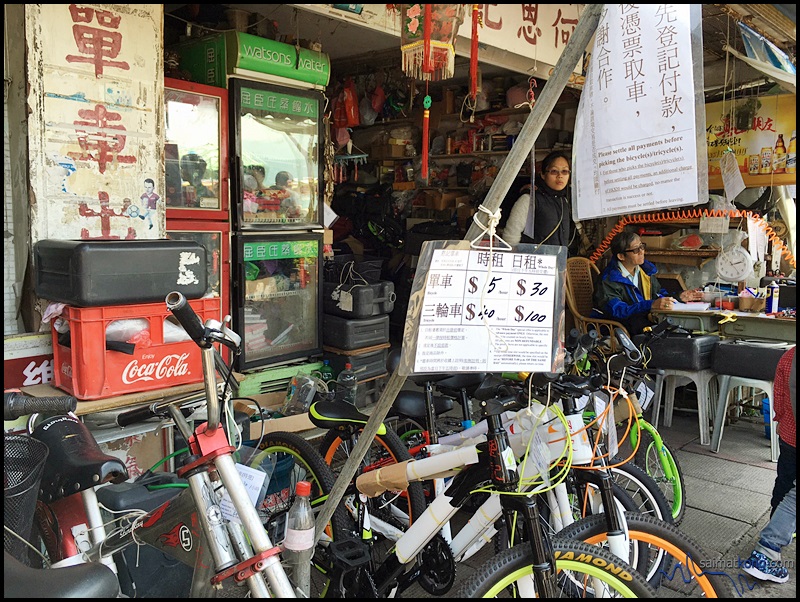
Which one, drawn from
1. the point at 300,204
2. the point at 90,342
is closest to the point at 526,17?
the point at 300,204

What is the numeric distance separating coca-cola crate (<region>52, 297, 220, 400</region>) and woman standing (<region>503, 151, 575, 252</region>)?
3267mm

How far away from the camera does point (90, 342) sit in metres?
3.04

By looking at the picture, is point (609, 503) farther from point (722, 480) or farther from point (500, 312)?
point (722, 480)

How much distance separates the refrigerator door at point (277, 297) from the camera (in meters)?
4.82

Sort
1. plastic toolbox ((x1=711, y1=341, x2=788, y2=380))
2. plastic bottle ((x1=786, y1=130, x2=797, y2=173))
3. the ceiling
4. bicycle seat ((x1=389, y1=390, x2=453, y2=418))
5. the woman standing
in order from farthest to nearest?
plastic bottle ((x1=786, y1=130, x2=797, y2=173)) → the woman standing → plastic toolbox ((x1=711, y1=341, x2=788, y2=380)) → the ceiling → bicycle seat ((x1=389, y1=390, x2=453, y2=418))

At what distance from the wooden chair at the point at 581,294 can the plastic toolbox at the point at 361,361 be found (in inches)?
76.9

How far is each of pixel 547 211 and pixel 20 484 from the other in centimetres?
490

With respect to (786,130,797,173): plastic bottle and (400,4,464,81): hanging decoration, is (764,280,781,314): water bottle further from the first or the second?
(400,4,464,81): hanging decoration

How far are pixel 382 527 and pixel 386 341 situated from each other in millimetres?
2632

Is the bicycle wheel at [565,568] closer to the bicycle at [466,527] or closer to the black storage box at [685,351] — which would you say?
the bicycle at [466,527]

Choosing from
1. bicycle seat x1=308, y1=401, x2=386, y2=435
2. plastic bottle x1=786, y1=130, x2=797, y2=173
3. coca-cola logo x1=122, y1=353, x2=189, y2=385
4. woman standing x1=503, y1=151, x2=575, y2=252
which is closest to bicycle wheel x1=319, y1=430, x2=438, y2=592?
bicycle seat x1=308, y1=401, x2=386, y2=435

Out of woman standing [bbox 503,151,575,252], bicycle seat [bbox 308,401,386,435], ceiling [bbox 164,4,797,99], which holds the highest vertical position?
ceiling [bbox 164,4,797,99]

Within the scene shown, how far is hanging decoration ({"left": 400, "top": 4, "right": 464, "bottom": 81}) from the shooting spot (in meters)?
3.70

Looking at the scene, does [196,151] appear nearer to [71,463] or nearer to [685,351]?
[71,463]
